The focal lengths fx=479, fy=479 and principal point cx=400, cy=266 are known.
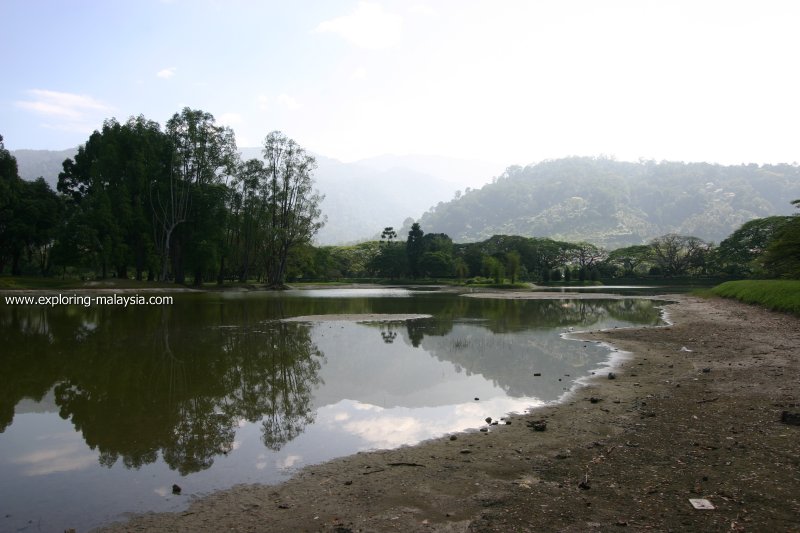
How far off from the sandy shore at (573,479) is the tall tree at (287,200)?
66.3 m

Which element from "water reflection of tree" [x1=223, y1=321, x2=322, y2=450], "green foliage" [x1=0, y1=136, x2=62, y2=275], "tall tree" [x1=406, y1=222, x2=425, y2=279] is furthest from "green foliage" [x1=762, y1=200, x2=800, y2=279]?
"tall tree" [x1=406, y1=222, x2=425, y2=279]

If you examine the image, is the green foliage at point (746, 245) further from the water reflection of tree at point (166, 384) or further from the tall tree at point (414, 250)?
the water reflection of tree at point (166, 384)

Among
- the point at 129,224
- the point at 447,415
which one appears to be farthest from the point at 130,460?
the point at 129,224

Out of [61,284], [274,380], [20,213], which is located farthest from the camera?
[20,213]

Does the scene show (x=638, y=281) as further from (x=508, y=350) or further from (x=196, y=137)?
(x=508, y=350)

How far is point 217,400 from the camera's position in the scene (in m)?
11.0

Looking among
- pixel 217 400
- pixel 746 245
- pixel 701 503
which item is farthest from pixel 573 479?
pixel 746 245

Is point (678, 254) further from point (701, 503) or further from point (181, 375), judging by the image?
point (701, 503)

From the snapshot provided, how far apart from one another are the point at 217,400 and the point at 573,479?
26.2 feet

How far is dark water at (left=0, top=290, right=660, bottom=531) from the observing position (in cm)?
659

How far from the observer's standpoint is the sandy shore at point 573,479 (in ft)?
17.0

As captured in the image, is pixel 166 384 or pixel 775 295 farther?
pixel 775 295

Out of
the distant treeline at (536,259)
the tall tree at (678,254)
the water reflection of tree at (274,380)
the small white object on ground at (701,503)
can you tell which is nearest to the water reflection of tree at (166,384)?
the water reflection of tree at (274,380)

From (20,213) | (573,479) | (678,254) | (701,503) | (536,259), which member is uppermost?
(20,213)
